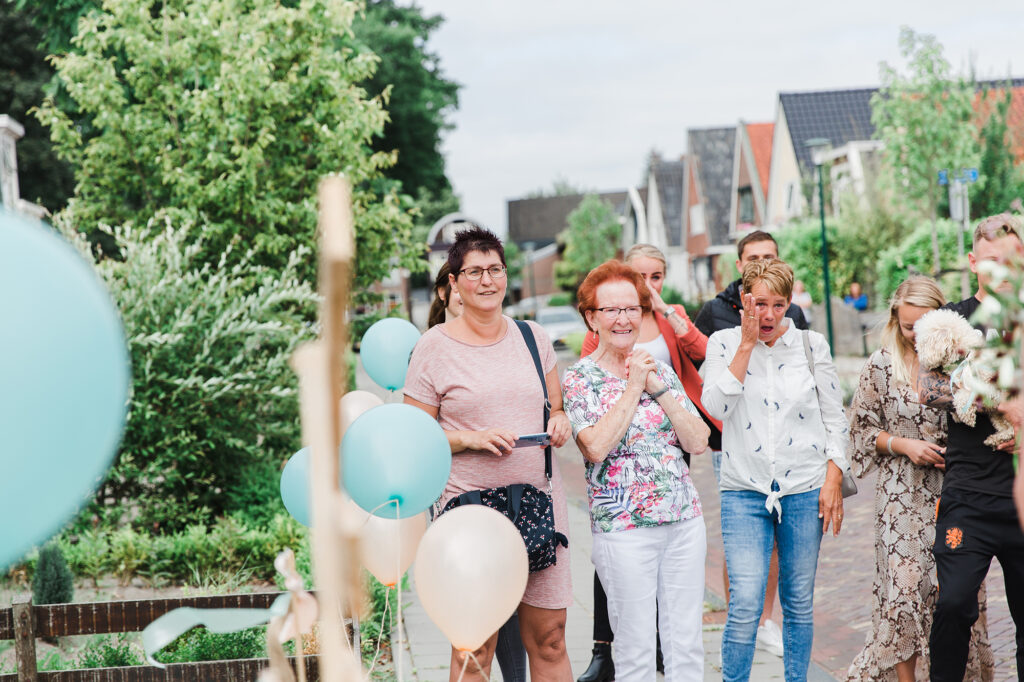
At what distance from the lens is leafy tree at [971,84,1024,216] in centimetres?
2386

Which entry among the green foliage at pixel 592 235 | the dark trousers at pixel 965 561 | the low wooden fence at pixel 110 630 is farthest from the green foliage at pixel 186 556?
the green foliage at pixel 592 235

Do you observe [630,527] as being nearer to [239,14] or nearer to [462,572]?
[462,572]

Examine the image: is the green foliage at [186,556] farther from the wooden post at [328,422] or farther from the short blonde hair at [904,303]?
the wooden post at [328,422]

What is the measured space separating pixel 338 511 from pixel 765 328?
129 inches

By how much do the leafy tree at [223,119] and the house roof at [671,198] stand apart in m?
45.2

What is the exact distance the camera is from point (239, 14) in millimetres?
11039

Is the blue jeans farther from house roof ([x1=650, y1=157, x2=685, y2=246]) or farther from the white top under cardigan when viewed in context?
house roof ([x1=650, y1=157, x2=685, y2=246])

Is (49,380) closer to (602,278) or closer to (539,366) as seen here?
(539,366)

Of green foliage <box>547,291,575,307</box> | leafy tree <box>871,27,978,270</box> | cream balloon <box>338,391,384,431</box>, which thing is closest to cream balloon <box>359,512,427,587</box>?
cream balloon <box>338,391,384,431</box>

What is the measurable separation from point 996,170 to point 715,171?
967 inches

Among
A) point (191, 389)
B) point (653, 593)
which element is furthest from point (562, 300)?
point (653, 593)

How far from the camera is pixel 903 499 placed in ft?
14.9

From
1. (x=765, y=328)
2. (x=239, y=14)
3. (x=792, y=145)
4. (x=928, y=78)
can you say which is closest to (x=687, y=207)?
(x=792, y=145)

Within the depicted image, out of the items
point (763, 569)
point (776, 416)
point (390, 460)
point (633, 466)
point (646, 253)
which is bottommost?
point (763, 569)
